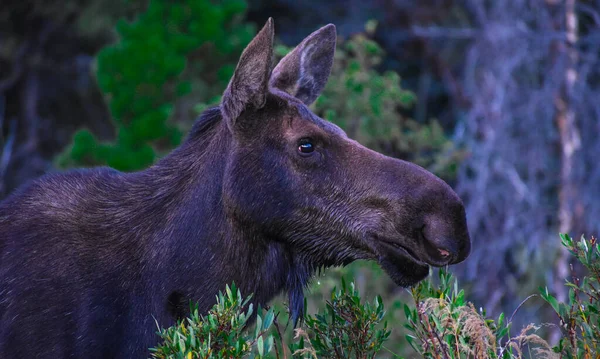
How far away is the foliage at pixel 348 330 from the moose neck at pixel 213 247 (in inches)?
10.9

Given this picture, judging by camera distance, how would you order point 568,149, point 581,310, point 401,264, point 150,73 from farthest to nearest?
point 150,73
point 568,149
point 401,264
point 581,310

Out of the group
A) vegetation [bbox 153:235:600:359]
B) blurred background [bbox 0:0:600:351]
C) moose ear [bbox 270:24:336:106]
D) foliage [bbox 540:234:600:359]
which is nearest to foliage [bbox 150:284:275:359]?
vegetation [bbox 153:235:600:359]

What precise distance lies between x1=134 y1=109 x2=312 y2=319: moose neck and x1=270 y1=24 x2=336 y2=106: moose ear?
77cm

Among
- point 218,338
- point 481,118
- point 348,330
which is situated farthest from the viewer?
point 481,118

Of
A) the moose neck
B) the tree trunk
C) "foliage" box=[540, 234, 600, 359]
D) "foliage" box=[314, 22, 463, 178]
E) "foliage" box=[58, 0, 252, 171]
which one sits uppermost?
the moose neck

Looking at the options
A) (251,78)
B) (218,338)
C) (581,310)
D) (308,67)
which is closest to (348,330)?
(218,338)

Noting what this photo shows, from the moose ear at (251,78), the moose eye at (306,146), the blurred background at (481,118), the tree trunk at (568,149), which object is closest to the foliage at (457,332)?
the moose eye at (306,146)

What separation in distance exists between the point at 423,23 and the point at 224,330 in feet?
53.0

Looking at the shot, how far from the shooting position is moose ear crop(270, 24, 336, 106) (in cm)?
600

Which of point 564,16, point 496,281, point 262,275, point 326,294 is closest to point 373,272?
point 326,294

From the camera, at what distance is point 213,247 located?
5.13 metres

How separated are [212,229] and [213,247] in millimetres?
93

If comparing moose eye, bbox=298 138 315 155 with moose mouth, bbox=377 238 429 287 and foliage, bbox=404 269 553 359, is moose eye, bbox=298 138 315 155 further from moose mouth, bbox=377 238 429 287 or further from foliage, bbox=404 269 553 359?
foliage, bbox=404 269 553 359

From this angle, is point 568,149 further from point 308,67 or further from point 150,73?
point 308,67
